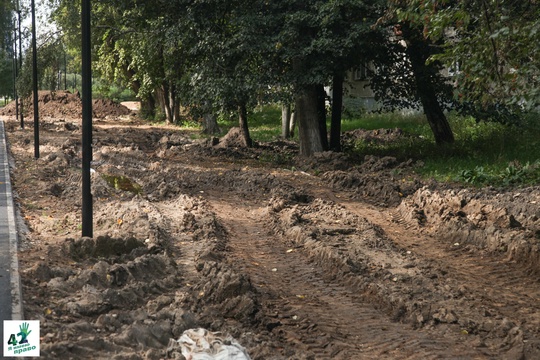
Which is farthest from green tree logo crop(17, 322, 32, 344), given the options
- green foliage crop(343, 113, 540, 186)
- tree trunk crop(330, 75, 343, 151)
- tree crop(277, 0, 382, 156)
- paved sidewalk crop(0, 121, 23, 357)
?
tree trunk crop(330, 75, 343, 151)

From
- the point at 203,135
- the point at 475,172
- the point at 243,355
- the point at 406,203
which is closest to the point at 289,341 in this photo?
the point at 243,355

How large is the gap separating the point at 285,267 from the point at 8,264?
3.48 metres

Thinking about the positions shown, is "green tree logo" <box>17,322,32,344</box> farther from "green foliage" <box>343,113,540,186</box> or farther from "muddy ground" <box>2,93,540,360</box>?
"green foliage" <box>343,113,540,186</box>

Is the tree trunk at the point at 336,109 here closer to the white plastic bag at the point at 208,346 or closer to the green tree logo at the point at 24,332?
the white plastic bag at the point at 208,346

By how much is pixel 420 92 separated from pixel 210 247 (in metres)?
12.6

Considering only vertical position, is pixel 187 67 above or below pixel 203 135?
above

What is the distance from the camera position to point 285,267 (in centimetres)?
991

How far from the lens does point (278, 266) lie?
32.8ft

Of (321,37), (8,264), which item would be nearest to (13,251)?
(8,264)

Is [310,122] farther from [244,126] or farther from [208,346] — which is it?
[208,346]

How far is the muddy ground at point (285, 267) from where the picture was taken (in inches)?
267

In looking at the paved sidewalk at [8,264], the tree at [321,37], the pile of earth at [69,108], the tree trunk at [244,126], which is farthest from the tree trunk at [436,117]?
the pile of earth at [69,108]

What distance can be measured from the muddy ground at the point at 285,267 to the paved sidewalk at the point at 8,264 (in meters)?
0.14

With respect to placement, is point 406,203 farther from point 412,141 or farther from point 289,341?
point 412,141
